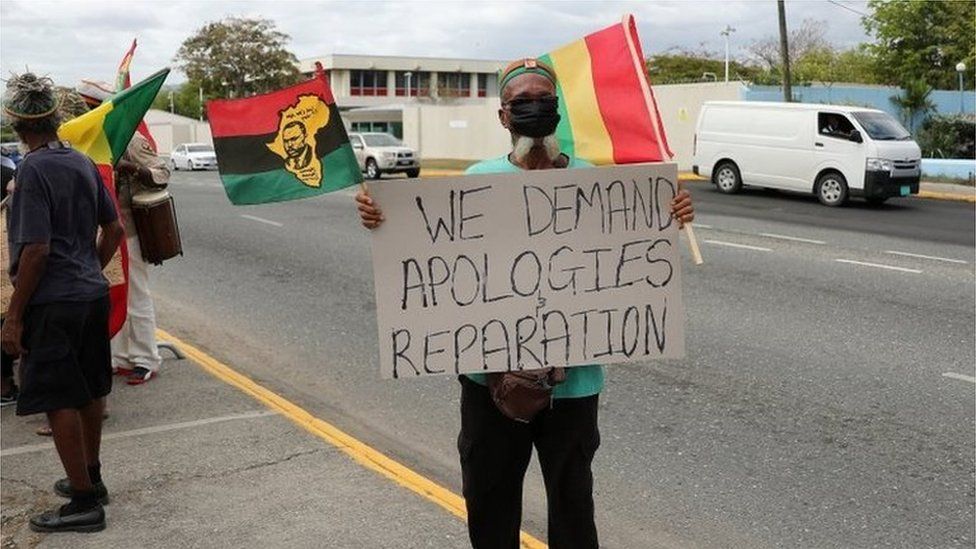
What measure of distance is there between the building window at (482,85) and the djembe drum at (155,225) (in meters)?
86.3

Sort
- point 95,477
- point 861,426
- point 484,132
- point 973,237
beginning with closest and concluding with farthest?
point 95,477 < point 861,426 < point 973,237 < point 484,132

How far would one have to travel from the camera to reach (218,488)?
14.5 ft

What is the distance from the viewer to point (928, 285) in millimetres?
9836

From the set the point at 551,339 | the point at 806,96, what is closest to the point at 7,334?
the point at 551,339

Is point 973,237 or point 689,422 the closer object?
point 689,422

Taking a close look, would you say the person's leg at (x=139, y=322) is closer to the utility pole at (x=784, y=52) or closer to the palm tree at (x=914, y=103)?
the utility pole at (x=784, y=52)

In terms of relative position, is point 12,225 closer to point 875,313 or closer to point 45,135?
point 45,135

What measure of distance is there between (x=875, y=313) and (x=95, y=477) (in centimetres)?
644

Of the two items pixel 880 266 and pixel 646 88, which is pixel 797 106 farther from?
pixel 646 88

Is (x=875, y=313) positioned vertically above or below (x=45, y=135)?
below

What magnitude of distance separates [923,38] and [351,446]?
4593 centimetres

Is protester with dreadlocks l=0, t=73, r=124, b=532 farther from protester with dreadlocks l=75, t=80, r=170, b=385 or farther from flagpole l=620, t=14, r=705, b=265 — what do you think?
flagpole l=620, t=14, r=705, b=265

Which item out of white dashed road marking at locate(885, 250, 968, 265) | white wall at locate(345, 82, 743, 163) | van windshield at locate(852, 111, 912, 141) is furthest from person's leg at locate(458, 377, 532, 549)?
white wall at locate(345, 82, 743, 163)

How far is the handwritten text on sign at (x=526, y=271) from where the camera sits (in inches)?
116
